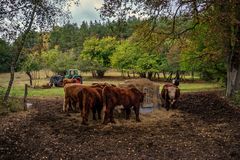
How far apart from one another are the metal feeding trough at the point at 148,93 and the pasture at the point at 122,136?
0.68m

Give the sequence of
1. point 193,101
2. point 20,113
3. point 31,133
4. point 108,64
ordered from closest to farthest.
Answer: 1. point 31,133
2. point 20,113
3. point 193,101
4. point 108,64

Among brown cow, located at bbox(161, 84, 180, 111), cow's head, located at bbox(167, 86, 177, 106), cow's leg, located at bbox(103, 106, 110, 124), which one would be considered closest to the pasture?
cow's leg, located at bbox(103, 106, 110, 124)

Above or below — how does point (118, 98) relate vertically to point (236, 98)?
above

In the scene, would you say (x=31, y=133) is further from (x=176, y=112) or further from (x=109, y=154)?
(x=176, y=112)

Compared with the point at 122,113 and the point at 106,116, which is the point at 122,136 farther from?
the point at 122,113

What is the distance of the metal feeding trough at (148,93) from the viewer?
1773 cm

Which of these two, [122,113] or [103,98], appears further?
[122,113]

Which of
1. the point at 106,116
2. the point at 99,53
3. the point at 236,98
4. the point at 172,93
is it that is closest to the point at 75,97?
the point at 106,116

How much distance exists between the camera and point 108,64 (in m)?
68.9

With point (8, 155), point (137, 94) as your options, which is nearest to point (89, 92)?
point (137, 94)

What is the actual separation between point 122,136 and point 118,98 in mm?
2406

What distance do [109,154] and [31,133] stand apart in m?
3.61

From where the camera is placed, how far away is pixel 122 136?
12.1 metres

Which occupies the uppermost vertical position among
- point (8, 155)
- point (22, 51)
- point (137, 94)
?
point (22, 51)
